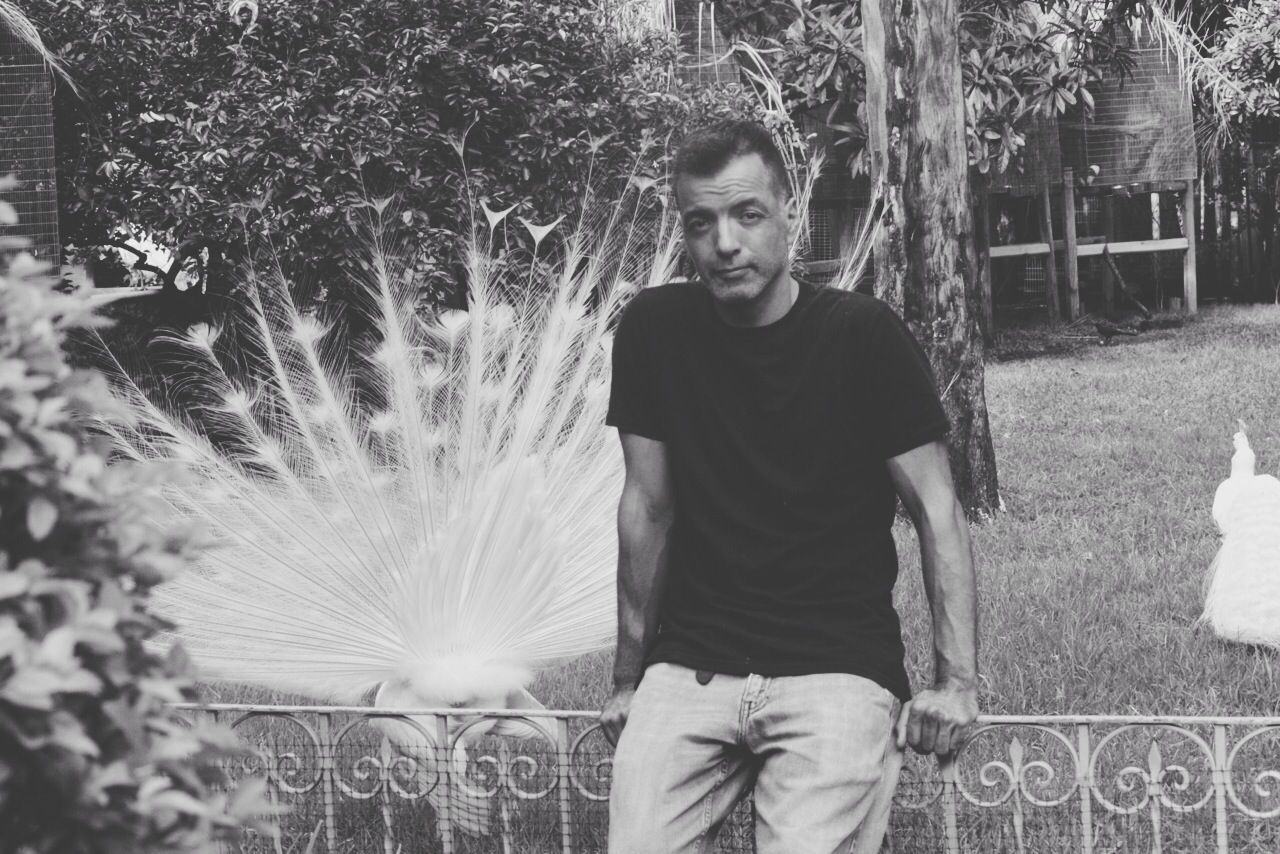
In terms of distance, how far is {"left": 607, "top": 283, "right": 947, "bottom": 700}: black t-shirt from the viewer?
2.84 m

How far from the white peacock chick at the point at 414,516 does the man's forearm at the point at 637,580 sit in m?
0.64

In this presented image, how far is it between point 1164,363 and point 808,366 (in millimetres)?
10643

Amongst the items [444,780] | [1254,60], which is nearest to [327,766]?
[444,780]

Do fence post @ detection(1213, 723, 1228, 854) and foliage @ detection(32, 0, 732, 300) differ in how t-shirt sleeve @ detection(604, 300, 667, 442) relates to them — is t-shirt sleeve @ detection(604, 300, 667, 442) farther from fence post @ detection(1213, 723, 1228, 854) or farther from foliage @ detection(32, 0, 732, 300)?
foliage @ detection(32, 0, 732, 300)

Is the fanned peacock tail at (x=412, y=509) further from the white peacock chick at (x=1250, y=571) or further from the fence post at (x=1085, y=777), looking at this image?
the white peacock chick at (x=1250, y=571)

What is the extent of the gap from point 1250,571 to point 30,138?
7.35 m

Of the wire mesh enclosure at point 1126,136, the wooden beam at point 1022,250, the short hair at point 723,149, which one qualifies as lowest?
the wooden beam at point 1022,250

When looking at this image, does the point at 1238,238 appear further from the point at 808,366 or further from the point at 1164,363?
the point at 808,366

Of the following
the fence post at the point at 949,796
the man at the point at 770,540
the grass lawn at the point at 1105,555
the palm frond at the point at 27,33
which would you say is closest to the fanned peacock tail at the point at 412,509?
the grass lawn at the point at 1105,555

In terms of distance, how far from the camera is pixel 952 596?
282 cm

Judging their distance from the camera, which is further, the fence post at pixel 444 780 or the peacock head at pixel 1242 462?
the peacock head at pixel 1242 462

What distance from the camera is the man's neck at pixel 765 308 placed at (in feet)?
9.78

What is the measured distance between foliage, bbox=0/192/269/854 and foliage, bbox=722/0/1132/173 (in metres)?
9.45

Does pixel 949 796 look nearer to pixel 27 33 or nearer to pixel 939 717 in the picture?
pixel 939 717
